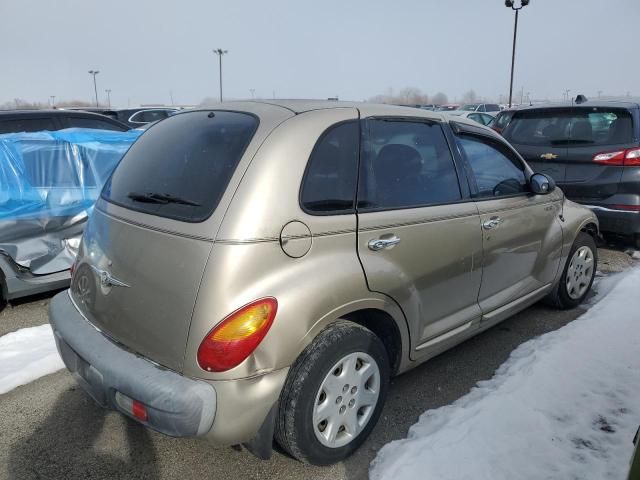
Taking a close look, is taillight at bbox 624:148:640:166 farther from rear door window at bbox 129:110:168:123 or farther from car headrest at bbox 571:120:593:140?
rear door window at bbox 129:110:168:123

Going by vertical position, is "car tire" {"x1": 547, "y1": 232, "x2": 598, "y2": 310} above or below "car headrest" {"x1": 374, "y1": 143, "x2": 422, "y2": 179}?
below

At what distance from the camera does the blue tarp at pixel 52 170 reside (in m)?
4.14

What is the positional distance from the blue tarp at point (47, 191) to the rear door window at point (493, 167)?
2805mm

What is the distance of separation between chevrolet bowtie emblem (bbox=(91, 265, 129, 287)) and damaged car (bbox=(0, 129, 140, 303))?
2.07 metres

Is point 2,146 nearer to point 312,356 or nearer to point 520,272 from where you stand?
point 312,356

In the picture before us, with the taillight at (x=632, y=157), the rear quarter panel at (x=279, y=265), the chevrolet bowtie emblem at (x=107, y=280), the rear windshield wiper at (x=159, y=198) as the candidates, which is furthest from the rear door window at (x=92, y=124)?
the taillight at (x=632, y=157)

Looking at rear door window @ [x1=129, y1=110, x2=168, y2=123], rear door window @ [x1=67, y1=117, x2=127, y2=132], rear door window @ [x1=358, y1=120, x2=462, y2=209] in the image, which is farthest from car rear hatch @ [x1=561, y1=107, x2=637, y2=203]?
rear door window @ [x1=129, y1=110, x2=168, y2=123]

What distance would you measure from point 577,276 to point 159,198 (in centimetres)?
359

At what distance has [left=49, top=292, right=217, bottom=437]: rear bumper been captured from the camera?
1983 mm

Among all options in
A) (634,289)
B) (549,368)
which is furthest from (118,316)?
(634,289)

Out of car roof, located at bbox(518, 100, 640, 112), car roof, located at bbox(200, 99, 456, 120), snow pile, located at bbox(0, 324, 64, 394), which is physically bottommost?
snow pile, located at bbox(0, 324, 64, 394)

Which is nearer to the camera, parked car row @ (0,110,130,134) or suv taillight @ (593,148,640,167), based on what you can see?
suv taillight @ (593,148,640,167)

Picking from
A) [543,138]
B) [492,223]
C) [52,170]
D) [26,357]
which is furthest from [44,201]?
[543,138]

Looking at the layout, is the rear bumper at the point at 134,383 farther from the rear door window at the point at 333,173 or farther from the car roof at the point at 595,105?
the car roof at the point at 595,105
